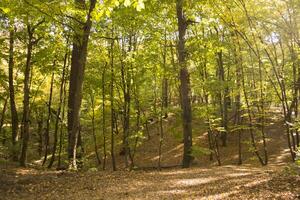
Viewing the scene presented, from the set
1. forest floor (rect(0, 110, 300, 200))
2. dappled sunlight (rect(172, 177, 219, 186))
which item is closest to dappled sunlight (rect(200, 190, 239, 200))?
forest floor (rect(0, 110, 300, 200))

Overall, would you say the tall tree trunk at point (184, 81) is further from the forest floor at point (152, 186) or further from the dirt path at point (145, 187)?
the dirt path at point (145, 187)

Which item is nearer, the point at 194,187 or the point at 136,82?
the point at 194,187

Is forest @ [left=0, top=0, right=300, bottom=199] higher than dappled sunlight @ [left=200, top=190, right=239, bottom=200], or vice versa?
forest @ [left=0, top=0, right=300, bottom=199]

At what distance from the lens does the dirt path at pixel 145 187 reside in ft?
26.5

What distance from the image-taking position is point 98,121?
26.6m

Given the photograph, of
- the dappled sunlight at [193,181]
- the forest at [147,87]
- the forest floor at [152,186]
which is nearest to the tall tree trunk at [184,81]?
the forest at [147,87]

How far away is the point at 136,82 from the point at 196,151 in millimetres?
6220

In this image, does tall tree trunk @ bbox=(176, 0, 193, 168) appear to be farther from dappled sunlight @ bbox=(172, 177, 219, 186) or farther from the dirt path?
dappled sunlight @ bbox=(172, 177, 219, 186)

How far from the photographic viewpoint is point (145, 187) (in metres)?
9.66

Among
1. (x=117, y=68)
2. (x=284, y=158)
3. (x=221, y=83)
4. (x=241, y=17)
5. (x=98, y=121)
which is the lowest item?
(x=284, y=158)

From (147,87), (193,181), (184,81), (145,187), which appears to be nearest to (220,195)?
(193,181)

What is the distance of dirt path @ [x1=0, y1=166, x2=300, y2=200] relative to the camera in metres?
Answer: 8.06

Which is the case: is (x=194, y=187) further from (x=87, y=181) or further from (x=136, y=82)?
(x=136, y=82)

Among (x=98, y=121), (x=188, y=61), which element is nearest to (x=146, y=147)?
(x=98, y=121)
